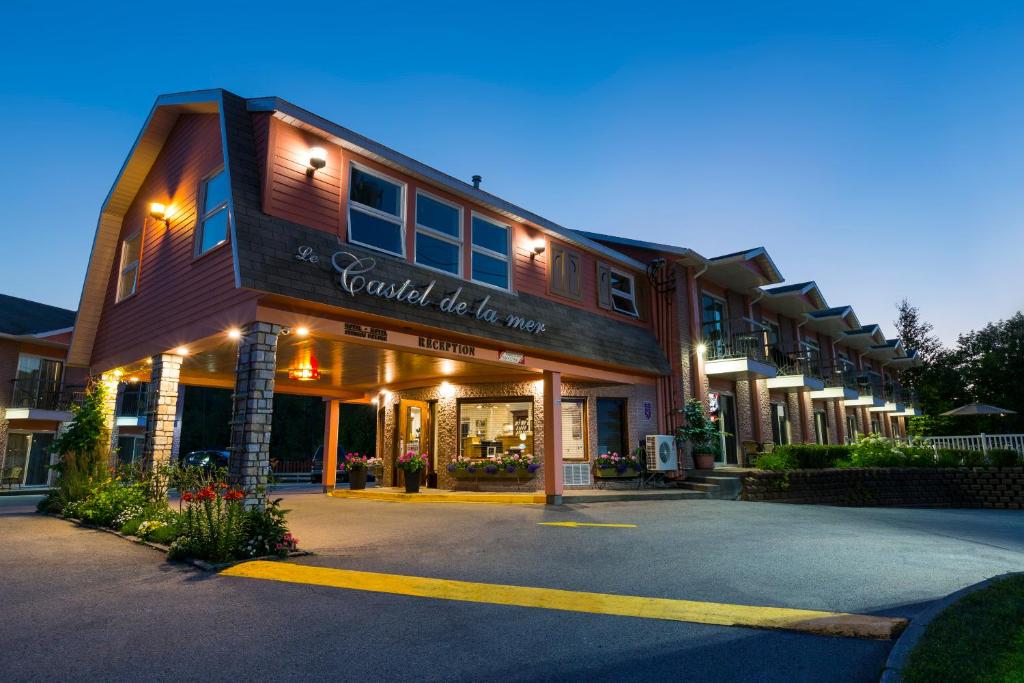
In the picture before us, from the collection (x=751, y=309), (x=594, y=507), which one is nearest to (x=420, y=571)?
(x=594, y=507)

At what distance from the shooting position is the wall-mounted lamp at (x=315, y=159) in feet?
30.2

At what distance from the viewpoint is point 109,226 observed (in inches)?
534

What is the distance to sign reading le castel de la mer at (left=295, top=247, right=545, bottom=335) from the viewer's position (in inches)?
349

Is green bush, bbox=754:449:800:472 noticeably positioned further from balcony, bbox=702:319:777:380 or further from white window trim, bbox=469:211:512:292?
white window trim, bbox=469:211:512:292

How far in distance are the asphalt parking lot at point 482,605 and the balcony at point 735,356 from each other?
23.7ft

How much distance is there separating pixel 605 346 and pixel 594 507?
3835 mm

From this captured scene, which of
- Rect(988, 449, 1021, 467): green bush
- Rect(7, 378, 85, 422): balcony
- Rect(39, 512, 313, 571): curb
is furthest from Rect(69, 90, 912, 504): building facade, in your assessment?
Rect(7, 378, 85, 422): balcony

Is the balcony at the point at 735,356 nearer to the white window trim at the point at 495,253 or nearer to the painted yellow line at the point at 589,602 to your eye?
the white window trim at the point at 495,253

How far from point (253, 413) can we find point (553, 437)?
22.0 ft

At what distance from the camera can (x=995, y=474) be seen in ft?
49.5

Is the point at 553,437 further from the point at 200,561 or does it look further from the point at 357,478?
the point at 200,561

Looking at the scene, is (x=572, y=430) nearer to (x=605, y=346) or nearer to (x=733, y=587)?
(x=605, y=346)

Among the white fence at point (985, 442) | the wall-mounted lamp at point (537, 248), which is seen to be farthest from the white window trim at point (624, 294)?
the white fence at point (985, 442)

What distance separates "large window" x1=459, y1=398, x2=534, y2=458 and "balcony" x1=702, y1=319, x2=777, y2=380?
5.64 meters
